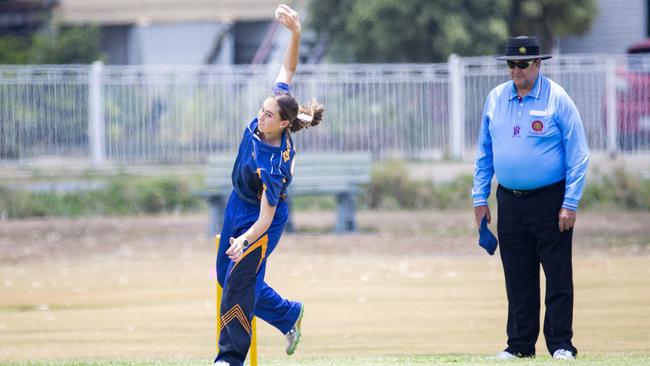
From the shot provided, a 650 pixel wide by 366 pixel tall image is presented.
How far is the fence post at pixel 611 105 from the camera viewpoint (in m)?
22.8

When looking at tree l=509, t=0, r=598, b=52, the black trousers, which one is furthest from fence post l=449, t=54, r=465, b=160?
the black trousers

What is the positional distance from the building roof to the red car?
11001 mm

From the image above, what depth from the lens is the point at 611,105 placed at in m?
22.8

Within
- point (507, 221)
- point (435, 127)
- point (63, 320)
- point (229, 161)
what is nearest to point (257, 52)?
point (435, 127)

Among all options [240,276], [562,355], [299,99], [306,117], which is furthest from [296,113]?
[299,99]

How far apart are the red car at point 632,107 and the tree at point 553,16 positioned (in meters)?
5.30

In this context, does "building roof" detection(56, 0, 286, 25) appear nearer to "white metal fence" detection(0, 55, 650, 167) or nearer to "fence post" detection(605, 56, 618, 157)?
"white metal fence" detection(0, 55, 650, 167)

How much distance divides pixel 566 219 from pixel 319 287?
17.5 feet

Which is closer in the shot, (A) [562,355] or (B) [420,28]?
(A) [562,355]

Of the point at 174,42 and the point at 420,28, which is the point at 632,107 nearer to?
the point at 420,28

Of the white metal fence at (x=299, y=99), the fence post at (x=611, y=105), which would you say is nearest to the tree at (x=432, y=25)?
the white metal fence at (x=299, y=99)

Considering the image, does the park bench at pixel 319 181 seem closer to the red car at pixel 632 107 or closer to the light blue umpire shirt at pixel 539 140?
the red car at pixel 632 107

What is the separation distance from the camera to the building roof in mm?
31562

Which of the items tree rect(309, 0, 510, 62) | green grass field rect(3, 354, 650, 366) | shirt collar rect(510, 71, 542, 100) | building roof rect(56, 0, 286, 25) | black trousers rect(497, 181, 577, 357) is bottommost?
green grass field rect(3, 354, 650, 366)
